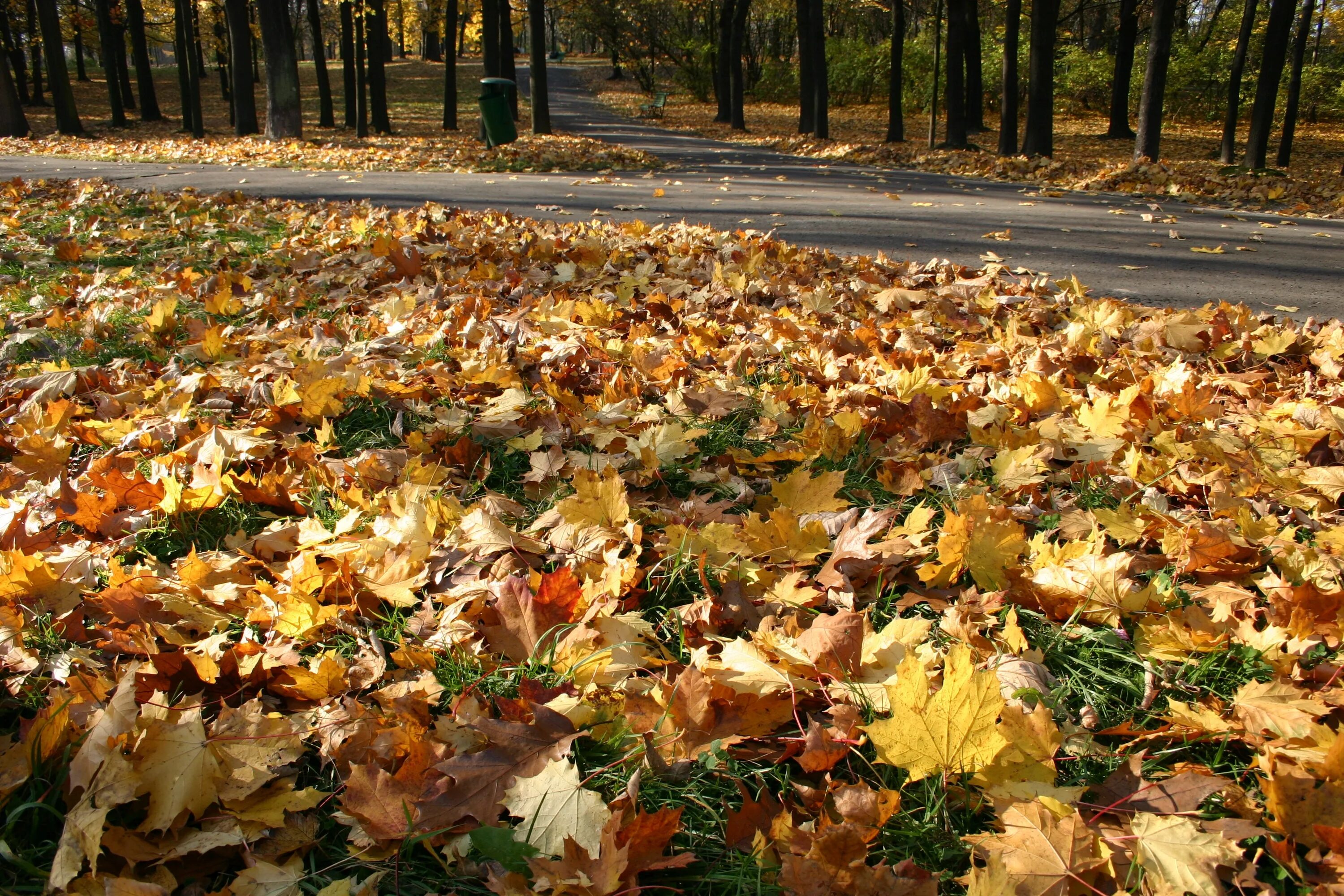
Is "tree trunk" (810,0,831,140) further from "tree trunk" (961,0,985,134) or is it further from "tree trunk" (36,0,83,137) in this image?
"tree trunk" (36,0,83,137)

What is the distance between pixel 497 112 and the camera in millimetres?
15641

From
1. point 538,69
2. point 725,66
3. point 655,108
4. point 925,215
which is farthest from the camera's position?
point 655,108

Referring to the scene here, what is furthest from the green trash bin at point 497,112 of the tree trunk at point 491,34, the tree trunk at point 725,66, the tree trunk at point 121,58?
the tree trunk at point 121,58

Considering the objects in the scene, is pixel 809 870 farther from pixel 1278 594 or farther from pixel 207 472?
pixel 207 472

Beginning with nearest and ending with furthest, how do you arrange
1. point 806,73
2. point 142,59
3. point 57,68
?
point 57,68 < point 806,73 < point 142,59

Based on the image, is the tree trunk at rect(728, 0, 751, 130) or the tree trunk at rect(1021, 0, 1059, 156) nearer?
the tree trunk at rect(1021, 0, 1059, 156)

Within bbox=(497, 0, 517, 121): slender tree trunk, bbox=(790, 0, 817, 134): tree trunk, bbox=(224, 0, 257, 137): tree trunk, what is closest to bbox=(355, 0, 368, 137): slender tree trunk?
bbox=(224, 0, 257, 137): tree trunk

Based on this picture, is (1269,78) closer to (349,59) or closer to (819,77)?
(819,77)

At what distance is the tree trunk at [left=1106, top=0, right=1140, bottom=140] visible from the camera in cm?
2102

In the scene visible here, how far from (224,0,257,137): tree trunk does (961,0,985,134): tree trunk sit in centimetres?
1572

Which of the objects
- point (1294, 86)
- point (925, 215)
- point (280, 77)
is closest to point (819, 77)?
point (1294, 86)

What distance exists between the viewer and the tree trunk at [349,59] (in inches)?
806

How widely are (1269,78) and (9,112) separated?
24.2 metres

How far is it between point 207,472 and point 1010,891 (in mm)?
2155
